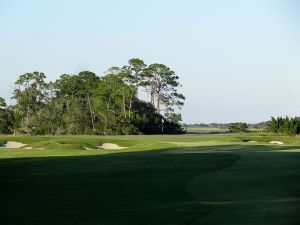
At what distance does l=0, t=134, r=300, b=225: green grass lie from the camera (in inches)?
432

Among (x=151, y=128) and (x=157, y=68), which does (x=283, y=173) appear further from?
(x=157, y=68)

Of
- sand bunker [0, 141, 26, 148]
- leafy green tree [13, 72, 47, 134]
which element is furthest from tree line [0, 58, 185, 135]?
sand bunker [0, 141, 26, 148]

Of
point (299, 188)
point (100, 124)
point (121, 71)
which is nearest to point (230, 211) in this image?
point (299, 188)

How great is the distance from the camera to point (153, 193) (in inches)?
576

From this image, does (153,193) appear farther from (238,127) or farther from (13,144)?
(238,127)

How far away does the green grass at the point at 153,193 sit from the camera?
1098 centimetres

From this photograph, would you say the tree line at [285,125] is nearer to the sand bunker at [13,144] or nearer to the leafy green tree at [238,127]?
the leafy green tree at [238,127]

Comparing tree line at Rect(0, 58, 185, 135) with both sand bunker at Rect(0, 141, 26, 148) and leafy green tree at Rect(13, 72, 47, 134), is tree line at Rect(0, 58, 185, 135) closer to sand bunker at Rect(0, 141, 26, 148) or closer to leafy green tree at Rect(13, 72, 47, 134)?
leafy green tree at Rect(13, 72, 47, 134)

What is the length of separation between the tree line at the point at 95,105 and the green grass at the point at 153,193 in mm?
61845

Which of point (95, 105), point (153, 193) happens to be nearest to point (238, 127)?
A: point (95, 105)

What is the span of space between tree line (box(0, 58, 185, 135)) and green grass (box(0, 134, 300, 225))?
203 feet

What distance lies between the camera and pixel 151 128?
9144 centimetres

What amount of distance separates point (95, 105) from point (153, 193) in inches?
3203

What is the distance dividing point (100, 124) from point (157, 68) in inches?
750
